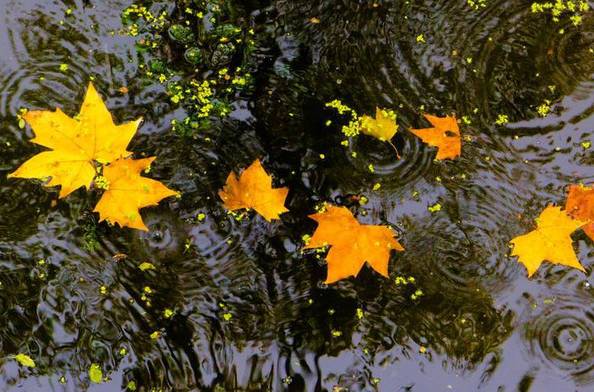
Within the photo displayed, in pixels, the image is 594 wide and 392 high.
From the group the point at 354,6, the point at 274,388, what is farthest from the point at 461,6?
the point at 274,388

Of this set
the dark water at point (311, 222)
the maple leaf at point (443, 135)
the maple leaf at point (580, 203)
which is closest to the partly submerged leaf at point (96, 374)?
the dark water at point (311, 222)

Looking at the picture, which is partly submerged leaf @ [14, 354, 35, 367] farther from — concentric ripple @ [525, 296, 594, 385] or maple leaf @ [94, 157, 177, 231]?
concentric ripple @ [525, 296, 594, 385]

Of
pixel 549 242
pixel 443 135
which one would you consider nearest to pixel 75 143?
→ pixel 443 135

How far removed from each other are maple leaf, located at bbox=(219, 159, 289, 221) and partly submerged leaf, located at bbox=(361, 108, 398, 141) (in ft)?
1.11

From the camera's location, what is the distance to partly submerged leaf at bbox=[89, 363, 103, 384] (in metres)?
1.68

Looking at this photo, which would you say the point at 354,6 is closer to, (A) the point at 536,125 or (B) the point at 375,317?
(A) the point at 536,125

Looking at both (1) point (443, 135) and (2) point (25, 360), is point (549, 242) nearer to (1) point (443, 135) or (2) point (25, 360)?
(1) point (443, 135)

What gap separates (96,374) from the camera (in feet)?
5.51

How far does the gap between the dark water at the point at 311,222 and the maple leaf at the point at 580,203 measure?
0.11 ft

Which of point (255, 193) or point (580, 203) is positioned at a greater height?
point (255, 193)


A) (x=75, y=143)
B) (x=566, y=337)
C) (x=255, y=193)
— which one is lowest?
(x=566, y=337)

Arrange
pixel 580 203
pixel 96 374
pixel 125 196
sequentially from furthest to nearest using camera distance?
pixel 580 203 → pixel 125 196 → pixel 96 374

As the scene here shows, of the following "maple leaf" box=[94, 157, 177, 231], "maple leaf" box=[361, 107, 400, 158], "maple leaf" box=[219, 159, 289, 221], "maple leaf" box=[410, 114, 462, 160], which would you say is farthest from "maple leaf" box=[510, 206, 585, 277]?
"maple leaf" box=[94, 157, 177, 231]

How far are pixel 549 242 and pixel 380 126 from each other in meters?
0.65
